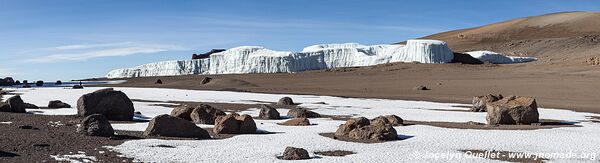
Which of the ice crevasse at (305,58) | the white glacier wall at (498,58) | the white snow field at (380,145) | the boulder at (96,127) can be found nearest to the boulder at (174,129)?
the white snow field at (380,145)

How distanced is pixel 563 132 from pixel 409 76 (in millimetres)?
37792

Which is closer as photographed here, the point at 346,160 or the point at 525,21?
the point at 346,160

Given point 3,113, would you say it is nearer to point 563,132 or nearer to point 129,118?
point 129,118

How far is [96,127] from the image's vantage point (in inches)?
571

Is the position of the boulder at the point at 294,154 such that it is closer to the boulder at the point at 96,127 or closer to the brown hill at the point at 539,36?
the boulder at the point at 96,127

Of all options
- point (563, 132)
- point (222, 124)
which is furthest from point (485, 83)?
point (222, 124)

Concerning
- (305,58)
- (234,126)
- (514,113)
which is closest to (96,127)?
(234,126)

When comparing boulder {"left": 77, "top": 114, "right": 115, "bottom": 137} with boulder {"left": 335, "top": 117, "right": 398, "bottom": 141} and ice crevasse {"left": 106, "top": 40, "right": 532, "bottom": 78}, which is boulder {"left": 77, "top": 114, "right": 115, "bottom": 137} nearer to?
boulder {"left": 335, "top": 117, "right": 398, "bottom": 141}

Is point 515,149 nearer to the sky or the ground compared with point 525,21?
nearer to the ground

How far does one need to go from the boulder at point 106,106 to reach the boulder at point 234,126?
15.1ft

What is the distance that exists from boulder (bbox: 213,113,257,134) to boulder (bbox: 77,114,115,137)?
8.29ft

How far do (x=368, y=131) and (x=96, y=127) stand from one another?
6093mm

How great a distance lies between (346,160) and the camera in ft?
38.7

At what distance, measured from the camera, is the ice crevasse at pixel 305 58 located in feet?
224
